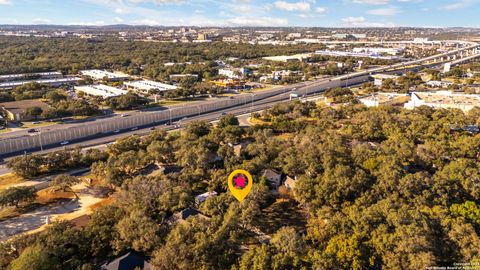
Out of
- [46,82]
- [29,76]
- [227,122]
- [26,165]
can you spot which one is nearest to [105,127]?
[26,165]

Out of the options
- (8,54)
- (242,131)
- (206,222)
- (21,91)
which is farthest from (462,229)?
(8,54)

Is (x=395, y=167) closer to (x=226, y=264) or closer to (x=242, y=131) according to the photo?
(x=226, y=264)

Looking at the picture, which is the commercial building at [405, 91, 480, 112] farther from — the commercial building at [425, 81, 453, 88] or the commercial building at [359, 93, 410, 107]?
the commercial building at [425, 81, 453, 88]

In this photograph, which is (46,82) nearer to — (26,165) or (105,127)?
(105,127)

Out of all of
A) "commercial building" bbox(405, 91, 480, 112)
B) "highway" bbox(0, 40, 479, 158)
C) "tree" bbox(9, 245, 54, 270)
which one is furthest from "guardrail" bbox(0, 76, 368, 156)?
"commercial building" bbox(405, 91, 480, 112)

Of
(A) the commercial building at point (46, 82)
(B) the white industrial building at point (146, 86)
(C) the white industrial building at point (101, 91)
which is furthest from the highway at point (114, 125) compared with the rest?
(A) the commercial building at point (46, 82)

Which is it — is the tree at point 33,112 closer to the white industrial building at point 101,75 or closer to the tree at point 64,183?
the tree at point 64,183
